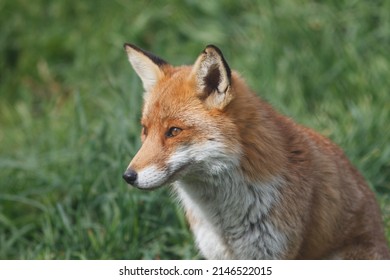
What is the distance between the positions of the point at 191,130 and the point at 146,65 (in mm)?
791

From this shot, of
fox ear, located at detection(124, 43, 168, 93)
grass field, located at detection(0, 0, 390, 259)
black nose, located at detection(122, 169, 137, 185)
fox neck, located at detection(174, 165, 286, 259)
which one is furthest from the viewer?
grass field, located at detection(0, 0, 390, 259)

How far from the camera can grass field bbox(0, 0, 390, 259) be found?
6.84 metres

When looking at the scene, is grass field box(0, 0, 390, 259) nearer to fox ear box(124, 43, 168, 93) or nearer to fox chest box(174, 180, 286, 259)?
fox chest box(174, 180, 286, 259)

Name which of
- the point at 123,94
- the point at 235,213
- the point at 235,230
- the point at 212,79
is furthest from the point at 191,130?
the point at 123,94

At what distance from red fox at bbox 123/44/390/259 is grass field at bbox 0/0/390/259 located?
1.08 meters

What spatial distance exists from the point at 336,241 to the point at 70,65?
19.4 feet

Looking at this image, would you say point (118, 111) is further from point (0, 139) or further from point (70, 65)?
point (70, 65)

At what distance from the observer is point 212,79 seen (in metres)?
5.27

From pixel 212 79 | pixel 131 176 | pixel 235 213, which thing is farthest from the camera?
pixel 235 213

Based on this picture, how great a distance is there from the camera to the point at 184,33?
9.94 m

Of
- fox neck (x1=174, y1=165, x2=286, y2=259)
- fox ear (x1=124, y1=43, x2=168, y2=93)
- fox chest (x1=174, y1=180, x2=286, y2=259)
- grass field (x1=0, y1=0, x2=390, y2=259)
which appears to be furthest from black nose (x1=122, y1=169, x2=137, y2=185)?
grass field (x1=0, y1=0, x2=390, y2=259)

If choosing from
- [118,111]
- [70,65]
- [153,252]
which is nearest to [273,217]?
[153,252]

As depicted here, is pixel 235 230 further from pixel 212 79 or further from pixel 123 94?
pixel 123 94

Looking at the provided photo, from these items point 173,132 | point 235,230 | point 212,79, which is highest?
point 212,79
